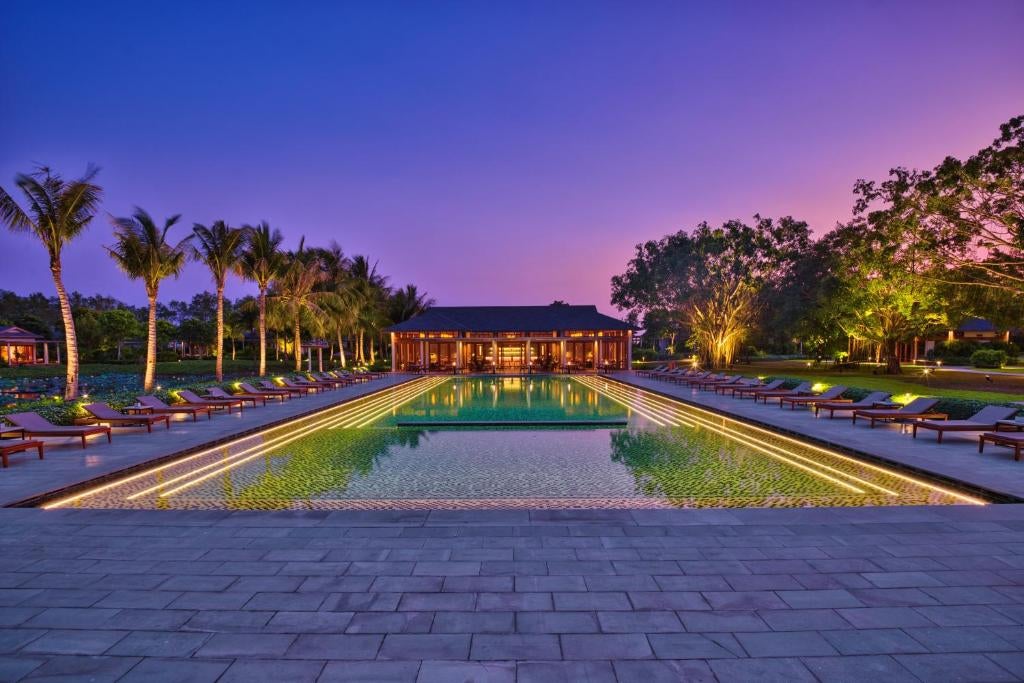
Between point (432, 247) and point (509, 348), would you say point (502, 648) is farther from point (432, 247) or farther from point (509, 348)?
point (432, 247)

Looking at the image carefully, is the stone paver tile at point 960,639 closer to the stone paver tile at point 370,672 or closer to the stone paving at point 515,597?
the stone paving at point 515,597

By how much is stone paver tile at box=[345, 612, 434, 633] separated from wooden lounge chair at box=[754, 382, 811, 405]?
47.0ft

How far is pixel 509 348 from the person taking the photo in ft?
122

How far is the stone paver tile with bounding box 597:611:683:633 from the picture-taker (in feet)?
10.1

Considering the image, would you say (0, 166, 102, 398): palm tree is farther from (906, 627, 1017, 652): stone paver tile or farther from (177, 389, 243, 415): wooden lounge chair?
(906, 627, 1017, 652): stone paver tile

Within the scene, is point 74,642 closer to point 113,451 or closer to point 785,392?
point 113,451

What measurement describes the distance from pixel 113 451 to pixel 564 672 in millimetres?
9072

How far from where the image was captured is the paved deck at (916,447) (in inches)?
263

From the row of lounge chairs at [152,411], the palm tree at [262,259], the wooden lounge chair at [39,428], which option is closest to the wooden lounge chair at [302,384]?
the row of lounge chairs at [152,411]

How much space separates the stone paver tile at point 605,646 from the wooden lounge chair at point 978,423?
9147 millimetres

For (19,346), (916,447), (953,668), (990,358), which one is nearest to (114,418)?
(953,668)

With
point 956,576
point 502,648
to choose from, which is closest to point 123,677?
point 502,648

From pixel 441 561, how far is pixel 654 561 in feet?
5.33

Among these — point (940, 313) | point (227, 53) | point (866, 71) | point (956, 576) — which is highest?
point (227, 53)
